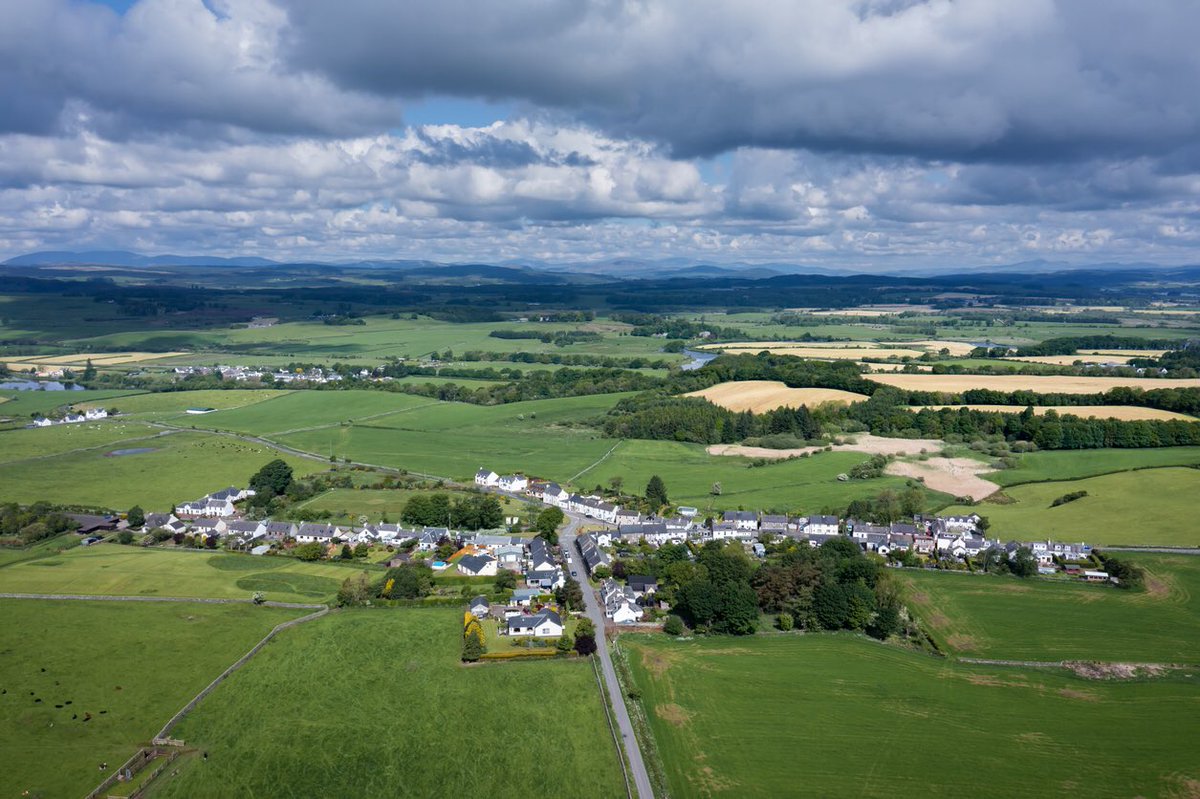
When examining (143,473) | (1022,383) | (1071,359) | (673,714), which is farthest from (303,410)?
(1071,359)

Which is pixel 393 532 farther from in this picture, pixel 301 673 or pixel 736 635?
pixel 736 635

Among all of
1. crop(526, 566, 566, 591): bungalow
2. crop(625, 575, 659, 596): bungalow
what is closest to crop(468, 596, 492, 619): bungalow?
crop(526, 566, 566, 591): bungalow

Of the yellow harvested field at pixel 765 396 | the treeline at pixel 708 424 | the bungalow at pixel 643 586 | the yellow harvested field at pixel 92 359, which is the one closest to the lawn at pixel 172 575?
the bungalow at pixel 643 586

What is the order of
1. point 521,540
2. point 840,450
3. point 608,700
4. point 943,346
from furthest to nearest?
point 943,346 → point 840,450 → point 521,540 → point 608,700

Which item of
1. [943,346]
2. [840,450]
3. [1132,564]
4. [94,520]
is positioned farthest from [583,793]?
[943,346]

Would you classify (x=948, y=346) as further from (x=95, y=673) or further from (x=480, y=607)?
(x=95, y=673)
